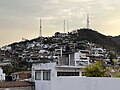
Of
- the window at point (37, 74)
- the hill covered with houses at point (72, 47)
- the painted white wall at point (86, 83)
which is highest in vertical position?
the hill covered with houses at point (72, 47)

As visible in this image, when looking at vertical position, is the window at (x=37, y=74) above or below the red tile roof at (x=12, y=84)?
above

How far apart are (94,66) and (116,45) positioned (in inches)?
2549

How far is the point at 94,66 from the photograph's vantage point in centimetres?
2411

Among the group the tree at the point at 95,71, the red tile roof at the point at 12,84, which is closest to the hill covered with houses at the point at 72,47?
the red tile roof at the point at 12,84

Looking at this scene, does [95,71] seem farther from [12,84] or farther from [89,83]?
[89,83]

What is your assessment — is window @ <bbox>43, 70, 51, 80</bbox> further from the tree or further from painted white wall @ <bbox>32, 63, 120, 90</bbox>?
painted white wall @ <bbox>32, 63, 120, 90</bbox>

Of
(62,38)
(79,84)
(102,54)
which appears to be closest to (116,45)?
(102,54)

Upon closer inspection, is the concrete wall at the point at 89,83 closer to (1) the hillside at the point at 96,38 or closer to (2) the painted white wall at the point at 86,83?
(2) the painted white wall at the point at 86,83

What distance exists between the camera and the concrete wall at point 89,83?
13.4 metres

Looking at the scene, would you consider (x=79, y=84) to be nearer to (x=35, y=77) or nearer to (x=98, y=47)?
(x=35, y=77)

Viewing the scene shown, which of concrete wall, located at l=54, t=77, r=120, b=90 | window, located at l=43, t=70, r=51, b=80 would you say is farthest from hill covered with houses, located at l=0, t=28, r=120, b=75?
concrete wall, located at l=54, t=77, r=120, b=90

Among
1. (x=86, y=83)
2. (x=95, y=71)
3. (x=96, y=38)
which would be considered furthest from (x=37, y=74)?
(x=96, y=38)

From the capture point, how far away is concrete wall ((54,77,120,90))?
1342 cm

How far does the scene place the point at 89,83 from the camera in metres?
14.5
